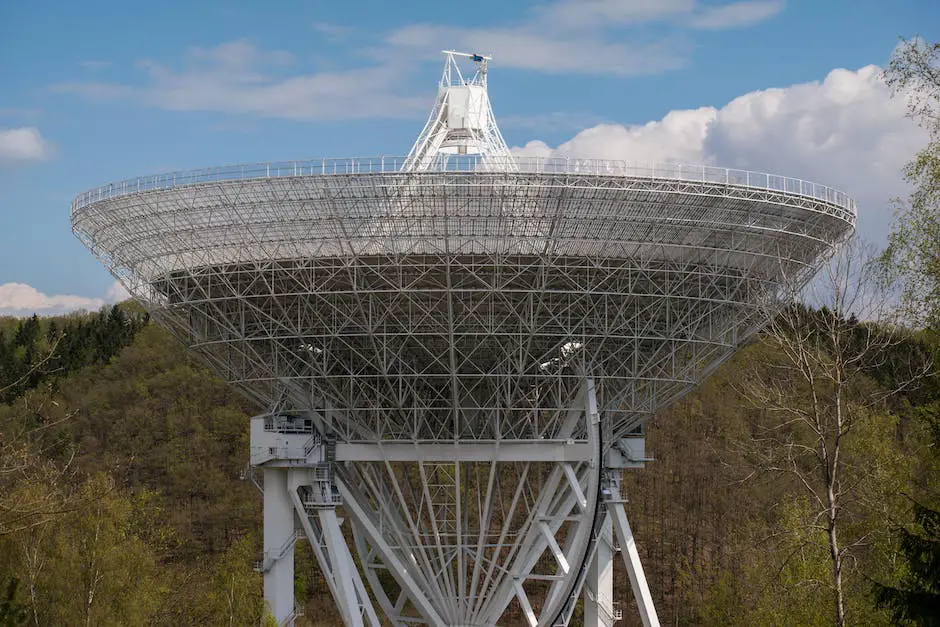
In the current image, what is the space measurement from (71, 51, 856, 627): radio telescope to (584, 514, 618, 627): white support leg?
74mm

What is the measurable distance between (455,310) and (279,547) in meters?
9.79

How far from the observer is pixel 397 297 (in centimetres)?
3456

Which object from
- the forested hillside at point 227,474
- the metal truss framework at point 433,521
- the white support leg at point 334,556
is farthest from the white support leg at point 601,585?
the white support leg at point 334,556

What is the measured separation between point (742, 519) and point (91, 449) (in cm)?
4253

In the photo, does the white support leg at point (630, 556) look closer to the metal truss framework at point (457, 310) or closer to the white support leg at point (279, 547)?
the metal truss framework at point (457, 310)

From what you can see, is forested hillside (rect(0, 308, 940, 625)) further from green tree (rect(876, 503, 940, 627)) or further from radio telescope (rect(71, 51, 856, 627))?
green tree (rect(876, 503, 940, 627))

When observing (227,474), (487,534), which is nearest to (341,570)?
(487,534)

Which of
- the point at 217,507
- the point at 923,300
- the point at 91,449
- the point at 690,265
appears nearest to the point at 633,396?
the point at 690,265

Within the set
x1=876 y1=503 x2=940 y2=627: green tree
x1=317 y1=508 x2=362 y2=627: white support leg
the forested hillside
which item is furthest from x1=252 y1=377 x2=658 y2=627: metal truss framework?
x1=876 y1=503 x2=940 y2=627: green tree

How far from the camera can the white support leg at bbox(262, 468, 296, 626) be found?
39.2m

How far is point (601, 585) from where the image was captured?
41.5 m

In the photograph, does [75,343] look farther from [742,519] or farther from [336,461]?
[336,461]

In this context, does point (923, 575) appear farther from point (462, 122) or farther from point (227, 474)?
point (227, 474)

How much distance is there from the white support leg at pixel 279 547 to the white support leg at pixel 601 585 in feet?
31.3
